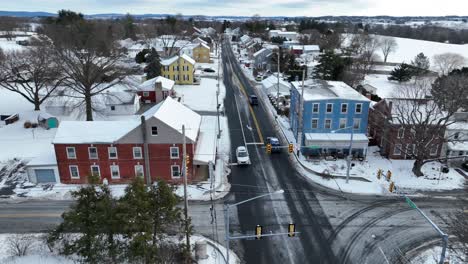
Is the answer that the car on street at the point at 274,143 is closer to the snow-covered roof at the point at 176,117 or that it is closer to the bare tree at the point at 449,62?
the snow-covered roof at the point at 176,117

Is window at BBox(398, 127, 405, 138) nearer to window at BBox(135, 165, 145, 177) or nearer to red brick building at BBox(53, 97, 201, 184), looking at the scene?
red brick building at BBox(53, 97, 201, 184)

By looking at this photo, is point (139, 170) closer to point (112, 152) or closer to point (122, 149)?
point (122, 149)

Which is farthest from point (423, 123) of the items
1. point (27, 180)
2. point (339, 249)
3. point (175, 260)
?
point (27, 180)

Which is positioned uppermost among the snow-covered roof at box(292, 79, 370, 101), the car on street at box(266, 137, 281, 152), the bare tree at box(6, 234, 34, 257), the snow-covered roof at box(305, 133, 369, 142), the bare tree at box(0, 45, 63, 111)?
the bare tree at box(0, 45, 63, 111)

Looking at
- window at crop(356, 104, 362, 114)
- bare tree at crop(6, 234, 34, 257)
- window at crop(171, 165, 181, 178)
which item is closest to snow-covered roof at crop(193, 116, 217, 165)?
window at crop(171, 165, 181, 178)

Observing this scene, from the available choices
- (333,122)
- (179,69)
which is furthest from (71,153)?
(179,69)

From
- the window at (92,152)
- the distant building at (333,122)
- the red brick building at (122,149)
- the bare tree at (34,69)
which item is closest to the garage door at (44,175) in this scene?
the red brick building at (122,149)

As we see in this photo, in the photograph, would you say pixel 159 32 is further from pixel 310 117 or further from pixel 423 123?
pixel 423 123
